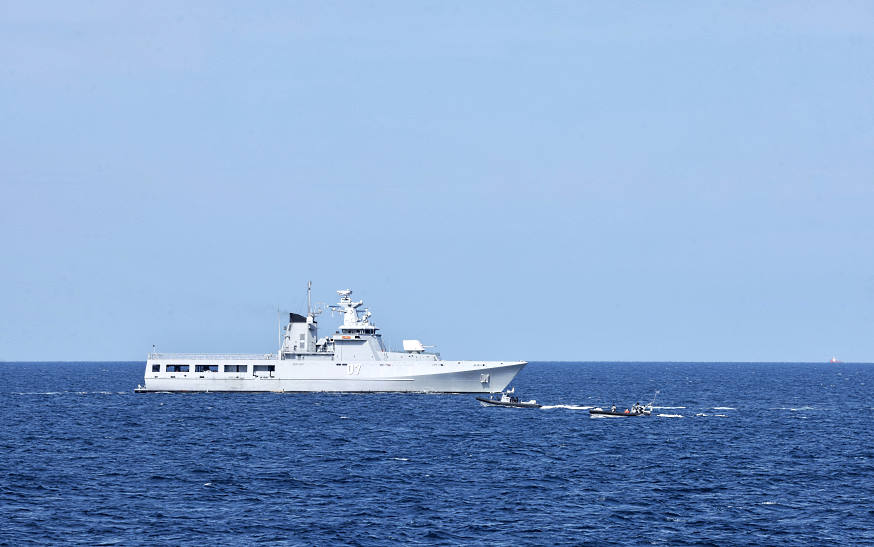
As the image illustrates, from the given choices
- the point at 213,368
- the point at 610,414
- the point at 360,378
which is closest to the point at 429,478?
the point at 610,414

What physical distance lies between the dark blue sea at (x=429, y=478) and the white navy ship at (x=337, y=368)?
10.4 meters

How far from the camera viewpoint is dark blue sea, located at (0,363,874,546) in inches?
1569

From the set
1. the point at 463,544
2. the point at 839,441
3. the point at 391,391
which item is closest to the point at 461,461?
the point at 463,544

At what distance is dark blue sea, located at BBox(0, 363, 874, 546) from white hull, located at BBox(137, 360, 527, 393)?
32.3 ft

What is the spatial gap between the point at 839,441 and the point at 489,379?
4021cm

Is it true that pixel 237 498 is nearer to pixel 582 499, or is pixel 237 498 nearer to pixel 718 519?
pixel 582 499

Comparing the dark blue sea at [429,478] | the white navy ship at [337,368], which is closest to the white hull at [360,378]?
the white navy ship at [337,368]

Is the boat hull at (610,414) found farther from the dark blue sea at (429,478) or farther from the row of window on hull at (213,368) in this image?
the row of window on hull at (213,368)

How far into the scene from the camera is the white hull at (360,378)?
10219cm

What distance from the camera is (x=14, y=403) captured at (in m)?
112

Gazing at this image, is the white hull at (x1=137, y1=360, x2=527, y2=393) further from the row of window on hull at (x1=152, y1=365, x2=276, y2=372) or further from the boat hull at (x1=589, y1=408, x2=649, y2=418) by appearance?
the boat hull at (x1=589, y1=408, x2=649, y2=418)

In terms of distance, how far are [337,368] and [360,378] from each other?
277 cm

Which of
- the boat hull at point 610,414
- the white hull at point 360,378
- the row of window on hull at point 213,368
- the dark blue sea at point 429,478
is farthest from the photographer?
the row of window on hull at point 213,368

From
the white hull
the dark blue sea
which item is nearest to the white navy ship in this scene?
the white hull
